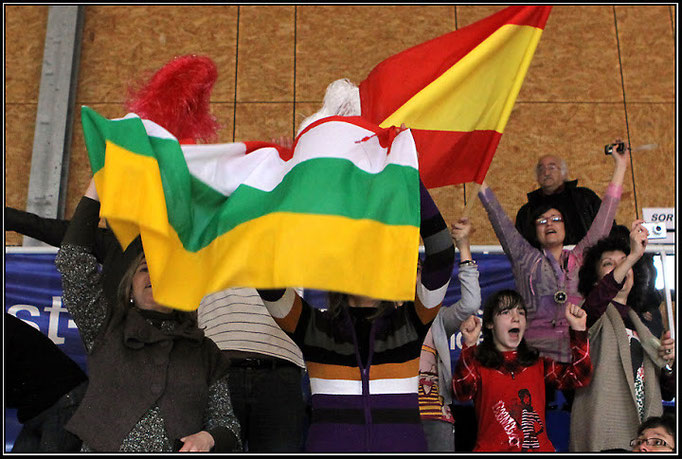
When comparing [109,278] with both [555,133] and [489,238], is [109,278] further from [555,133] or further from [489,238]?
[555,133]

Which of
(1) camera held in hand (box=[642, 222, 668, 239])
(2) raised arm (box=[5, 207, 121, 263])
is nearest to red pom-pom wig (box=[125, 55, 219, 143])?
(2) raised arm (box=[5, 207, 121, 263])

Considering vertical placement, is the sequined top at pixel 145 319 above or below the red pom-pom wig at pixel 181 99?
below

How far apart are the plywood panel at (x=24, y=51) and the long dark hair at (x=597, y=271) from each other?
14.6 feet

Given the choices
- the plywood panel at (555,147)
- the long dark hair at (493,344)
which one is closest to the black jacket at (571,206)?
the long dark hair at (493,344)

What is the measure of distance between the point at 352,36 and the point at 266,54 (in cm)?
70

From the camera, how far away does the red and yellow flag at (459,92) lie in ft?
10.9

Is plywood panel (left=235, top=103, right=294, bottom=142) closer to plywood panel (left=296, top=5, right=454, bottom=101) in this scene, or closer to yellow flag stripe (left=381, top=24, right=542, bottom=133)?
plywood panel (left=296, top=5, right=454, bottom=101)


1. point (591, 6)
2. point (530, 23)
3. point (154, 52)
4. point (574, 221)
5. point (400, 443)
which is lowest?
point (400, 443)

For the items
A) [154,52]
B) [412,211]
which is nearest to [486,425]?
[412,211]

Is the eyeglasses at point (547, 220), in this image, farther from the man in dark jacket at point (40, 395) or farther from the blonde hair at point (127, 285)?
the man in dark jacket at point (40, 395)

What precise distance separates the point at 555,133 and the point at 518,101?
38 centimetres

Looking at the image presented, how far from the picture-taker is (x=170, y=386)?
2.73m

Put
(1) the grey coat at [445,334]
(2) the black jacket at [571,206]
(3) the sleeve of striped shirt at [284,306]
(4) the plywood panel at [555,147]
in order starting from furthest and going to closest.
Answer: (4) the plywood panel at [555,147] → (2) the black jacket at [571,206] → (1) the grey coat at [445,334] → (3) the sleeve of striped shirt at [284,306]

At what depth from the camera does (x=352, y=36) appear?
6.59m
